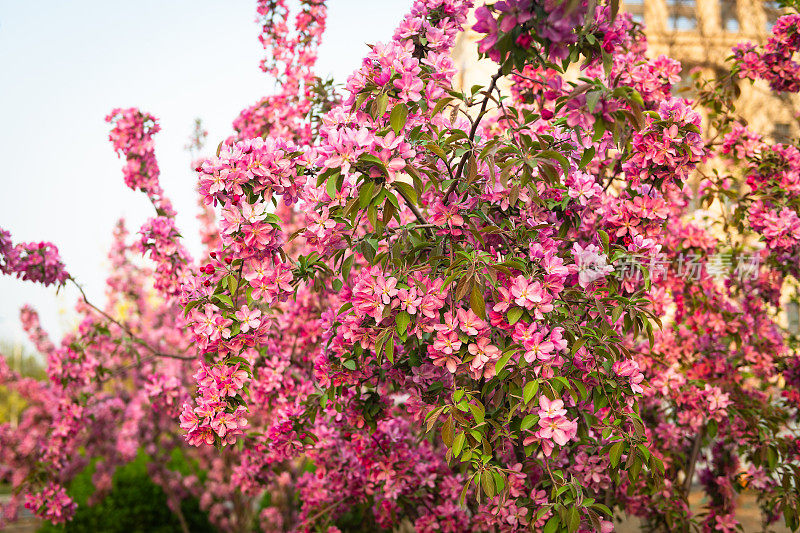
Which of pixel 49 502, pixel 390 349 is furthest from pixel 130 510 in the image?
pixel 390 349

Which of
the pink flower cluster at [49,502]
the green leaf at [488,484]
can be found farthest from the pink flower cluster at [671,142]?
the pink flower cluster at [49,502]

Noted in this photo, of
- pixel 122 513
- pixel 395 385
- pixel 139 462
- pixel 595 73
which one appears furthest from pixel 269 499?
pixel 595 73

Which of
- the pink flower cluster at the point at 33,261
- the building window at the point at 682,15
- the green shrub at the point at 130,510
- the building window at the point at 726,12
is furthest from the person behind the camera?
the building window at the point at 682,15

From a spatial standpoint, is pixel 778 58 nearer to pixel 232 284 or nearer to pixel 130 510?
pixel 232 284

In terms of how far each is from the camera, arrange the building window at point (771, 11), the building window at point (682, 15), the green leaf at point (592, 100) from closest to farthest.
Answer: the green leaf at point (592, 100), the building window at point (771, 11), the building window at point (682, 15)

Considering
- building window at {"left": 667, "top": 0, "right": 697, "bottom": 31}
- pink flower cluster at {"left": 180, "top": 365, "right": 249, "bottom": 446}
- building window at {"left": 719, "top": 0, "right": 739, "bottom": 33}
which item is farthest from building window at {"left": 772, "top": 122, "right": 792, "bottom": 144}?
pink flower cluster at {"left": 180, "top": 365, "right": 249, "bottom": 446}

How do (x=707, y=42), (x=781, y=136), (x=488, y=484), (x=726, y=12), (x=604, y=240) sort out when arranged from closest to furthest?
1. (x=488, y=484)
2. (x=604, y=240)
3. (x=781, y=136)
4. (x=707, y=42)
5. (x=726, y=12)

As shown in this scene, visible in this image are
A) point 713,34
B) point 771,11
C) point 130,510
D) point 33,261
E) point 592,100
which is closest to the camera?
point 592,100

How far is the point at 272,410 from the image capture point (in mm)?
3352

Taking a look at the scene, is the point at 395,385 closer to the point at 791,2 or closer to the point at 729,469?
the point at 729,469

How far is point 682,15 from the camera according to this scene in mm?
10844

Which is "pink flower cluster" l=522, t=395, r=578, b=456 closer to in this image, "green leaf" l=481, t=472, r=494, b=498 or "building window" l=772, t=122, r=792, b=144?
"green leaf" l=481, t=472, r=494, b=498

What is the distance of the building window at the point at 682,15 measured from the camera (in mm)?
10688

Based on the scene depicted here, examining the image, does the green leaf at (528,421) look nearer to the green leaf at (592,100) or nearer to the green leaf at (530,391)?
the green leaf at (530,391)
